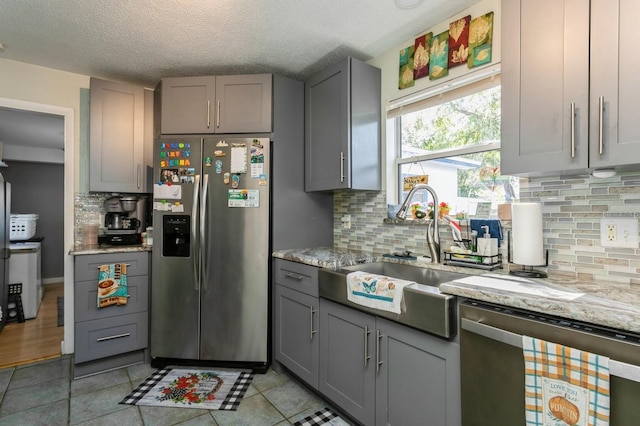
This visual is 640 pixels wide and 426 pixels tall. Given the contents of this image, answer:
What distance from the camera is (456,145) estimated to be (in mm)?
2160

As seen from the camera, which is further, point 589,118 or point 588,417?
point 589,118

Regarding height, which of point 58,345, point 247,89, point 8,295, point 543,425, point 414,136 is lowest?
point 58,345

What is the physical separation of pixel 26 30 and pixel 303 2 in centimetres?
186

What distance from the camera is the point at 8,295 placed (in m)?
3.69

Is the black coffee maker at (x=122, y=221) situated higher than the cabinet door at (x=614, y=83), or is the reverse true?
the cabinet door at (x=614, y=83)

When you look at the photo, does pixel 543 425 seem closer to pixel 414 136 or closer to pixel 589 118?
pixel 589 118

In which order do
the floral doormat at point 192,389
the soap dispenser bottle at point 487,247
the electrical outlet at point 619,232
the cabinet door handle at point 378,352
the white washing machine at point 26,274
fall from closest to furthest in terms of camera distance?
the electrical outlet at point 619,232 → the cabinet door handle at point 378,352 → the soap dispenser bottle at point 487,247 → the floral doormat at point 192,389 → the white washing machine at point 26,274

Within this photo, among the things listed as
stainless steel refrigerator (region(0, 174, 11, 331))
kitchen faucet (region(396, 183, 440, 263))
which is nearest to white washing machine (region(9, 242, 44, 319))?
stainless steel refrigerator (region(0, 174, 11, 331))

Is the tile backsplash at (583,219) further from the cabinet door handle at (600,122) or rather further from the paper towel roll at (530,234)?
the cabinet door handle at (600,122)

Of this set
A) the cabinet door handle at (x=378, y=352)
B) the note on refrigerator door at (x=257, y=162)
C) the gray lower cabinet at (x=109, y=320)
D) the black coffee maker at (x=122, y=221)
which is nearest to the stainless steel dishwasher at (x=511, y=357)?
the cabinet door handle at (x=378, y=352)

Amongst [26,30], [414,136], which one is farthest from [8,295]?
[414,136]

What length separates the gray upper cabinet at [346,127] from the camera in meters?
2.32

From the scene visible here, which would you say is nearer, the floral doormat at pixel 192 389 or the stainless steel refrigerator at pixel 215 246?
the floral doormat at pixel 192 389

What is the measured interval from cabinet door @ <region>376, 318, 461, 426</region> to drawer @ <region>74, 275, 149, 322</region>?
1.98m
